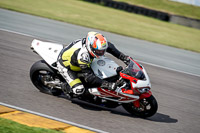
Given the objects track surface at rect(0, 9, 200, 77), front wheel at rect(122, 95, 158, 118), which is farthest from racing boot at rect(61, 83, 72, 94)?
track surface at rect(0, 9, 200, 77)

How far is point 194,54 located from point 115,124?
34.1ft

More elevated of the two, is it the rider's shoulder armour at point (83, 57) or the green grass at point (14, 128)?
the rider's shoulder armour at point (83, 57)

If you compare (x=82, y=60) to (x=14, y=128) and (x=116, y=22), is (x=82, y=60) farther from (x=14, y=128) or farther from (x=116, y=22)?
(x=116, y=22)

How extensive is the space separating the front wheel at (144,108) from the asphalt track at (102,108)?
5.1 inches

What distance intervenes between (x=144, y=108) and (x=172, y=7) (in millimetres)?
24392

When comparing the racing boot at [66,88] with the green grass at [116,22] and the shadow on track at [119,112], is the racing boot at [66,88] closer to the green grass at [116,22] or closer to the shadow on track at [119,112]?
the shadow on track at [119,112]

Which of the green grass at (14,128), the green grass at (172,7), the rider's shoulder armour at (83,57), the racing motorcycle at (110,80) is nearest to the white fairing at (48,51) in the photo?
the racing motorcycle at (110,80)

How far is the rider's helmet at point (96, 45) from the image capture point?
233 inches

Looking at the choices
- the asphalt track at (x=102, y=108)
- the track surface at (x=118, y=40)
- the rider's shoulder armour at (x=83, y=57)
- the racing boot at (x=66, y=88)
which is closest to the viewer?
the asphalt track at (x=102, y=108)

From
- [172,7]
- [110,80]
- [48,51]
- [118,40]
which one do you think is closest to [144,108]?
[110,80]

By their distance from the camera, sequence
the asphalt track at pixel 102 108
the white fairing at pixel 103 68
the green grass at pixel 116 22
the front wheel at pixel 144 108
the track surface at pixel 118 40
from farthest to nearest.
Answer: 1. the green grass at pixel 116 22
2. the track surface at pixel 118 40
3. the white fairing at pixel 103 68
4. the front wheel at pixel 144 108
5. the asphalt track at pixel 102 108

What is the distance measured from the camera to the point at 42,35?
42.5 feet

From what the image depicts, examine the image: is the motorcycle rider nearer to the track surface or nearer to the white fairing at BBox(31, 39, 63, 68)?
the white fairing at BBox(31, 39, 63, 68)

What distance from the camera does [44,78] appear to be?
6.85m
